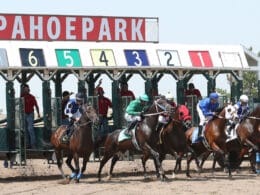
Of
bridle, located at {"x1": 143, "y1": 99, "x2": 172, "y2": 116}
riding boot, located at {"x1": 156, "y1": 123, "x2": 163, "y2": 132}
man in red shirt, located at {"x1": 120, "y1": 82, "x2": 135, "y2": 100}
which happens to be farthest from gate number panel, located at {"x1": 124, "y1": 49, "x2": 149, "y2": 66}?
bridle, located at {"x1": 143, "y1": 99, "x2": 172, "y2": 116}

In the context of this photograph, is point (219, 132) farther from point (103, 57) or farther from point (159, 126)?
point (103, 57)

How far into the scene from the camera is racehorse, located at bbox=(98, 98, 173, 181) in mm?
19125

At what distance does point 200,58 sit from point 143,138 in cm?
448

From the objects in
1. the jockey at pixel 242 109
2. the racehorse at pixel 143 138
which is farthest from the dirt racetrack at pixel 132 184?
the jockey at pixel 242 109

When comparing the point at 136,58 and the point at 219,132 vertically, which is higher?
the point at 136,58

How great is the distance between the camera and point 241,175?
68.7ft

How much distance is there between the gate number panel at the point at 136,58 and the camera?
21.9 meters

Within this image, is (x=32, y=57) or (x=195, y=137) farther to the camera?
(x=195, y=137)

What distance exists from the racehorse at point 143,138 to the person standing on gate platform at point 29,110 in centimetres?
164

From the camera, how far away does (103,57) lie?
2156 centimetres

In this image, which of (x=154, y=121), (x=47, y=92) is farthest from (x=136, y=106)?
(x=47, y=92)

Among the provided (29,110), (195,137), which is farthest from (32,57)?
(195,137)

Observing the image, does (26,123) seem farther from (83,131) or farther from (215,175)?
(215,175)

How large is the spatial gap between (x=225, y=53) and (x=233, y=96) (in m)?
1.15
